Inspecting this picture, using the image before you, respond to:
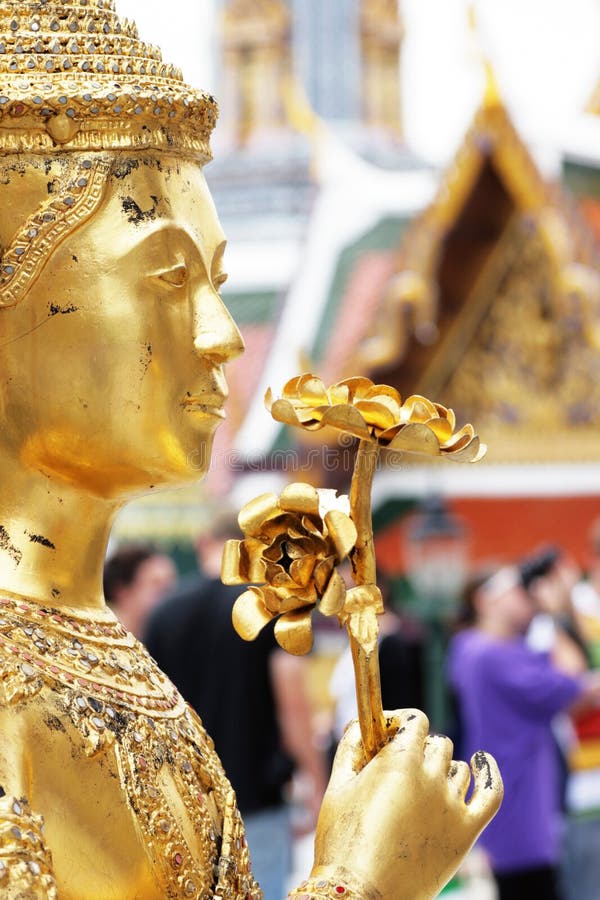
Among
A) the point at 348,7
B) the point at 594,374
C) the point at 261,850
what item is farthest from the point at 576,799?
the point at 348,7

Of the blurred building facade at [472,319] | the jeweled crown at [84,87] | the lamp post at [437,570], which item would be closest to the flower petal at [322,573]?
the jeweled crown at [84,87]

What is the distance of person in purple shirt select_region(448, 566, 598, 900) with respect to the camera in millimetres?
5934

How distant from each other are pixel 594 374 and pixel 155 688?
918 cm

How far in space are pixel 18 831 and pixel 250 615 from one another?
32 centimetres

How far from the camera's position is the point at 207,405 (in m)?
2.15

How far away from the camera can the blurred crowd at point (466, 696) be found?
17.4 ft

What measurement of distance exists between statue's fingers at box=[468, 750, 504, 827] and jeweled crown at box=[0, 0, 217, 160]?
777 millimetres

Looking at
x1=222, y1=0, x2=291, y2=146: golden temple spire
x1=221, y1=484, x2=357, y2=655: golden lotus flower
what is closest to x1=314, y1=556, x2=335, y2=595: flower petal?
x1=221, y1=484, x2=357, y2=655: golden lotus flower

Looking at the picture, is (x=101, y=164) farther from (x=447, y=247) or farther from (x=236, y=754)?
(x=447, y=247)

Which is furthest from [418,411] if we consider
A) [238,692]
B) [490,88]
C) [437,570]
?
[490,88]

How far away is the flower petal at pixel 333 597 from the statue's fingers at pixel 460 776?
0.28 m

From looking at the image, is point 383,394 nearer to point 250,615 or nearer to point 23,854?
point 250,615

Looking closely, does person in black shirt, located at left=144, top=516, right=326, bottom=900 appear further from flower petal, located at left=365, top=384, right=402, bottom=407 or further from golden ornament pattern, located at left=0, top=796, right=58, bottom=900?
golden ornament pattern, located at left=0, top=796, right=58, bottom=900

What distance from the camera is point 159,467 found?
2125 millimetres
